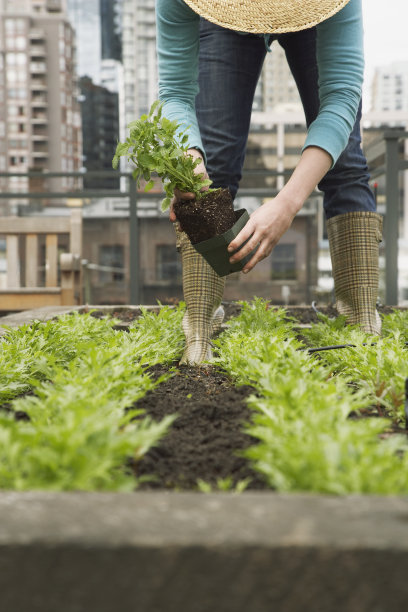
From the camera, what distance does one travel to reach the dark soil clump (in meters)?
0.94

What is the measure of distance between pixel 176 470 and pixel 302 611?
400mm

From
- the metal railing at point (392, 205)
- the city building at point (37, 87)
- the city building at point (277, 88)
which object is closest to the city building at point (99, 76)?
the city building at point (37, 87)

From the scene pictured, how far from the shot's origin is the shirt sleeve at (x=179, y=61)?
2.02m

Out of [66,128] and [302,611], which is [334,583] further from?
[66,128]

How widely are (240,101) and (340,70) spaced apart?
44 cm

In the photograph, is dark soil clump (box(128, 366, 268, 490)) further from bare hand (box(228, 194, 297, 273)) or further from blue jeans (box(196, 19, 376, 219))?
blue jeans (box(196, 19, 376, 219))

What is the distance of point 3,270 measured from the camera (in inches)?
201

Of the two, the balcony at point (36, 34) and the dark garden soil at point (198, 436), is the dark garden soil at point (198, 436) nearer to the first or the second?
the dark garden soil at point (198, 436)

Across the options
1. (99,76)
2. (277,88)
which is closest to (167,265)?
(277,88)

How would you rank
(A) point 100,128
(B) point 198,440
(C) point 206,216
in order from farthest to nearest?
(A) point 100,128, (C) point 206,216, (B) point 198,440

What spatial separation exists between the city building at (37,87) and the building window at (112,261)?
33.2 ft

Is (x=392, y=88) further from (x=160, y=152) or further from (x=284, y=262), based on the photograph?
(x=160, y=152)

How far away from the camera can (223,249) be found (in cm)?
182

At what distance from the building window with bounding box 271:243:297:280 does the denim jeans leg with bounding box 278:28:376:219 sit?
146 inches
